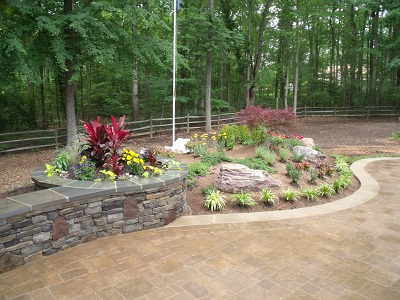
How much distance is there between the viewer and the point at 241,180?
212 inches

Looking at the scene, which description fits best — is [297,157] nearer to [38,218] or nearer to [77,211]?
[77,211]

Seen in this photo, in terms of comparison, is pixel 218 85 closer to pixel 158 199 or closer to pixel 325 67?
pixel 325 67

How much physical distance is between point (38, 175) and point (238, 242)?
294 cm

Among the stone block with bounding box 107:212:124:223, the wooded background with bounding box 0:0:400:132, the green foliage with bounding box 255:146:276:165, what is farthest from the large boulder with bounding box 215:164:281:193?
the wooded background with bounding box 0:0:400:132

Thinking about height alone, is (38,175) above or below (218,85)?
below

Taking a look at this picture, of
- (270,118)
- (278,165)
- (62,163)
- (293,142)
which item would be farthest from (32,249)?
(293,142)

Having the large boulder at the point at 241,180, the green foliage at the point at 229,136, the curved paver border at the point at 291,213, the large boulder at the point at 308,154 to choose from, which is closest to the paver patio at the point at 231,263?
the curved paver border at the point at 291,213

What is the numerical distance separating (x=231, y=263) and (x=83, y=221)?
1.81m

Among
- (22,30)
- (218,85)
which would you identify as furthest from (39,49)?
(218,85)

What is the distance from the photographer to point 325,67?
26.6m

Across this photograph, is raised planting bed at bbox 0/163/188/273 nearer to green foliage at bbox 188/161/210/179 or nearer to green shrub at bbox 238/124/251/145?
green foliage at bbox 188/161/210/179

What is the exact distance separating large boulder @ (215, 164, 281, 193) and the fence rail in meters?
2.23

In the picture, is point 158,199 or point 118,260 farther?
point 158,199

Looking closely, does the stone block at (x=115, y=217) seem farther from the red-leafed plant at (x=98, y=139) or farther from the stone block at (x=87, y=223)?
the red-leafed plant at (x=98, y=139)
